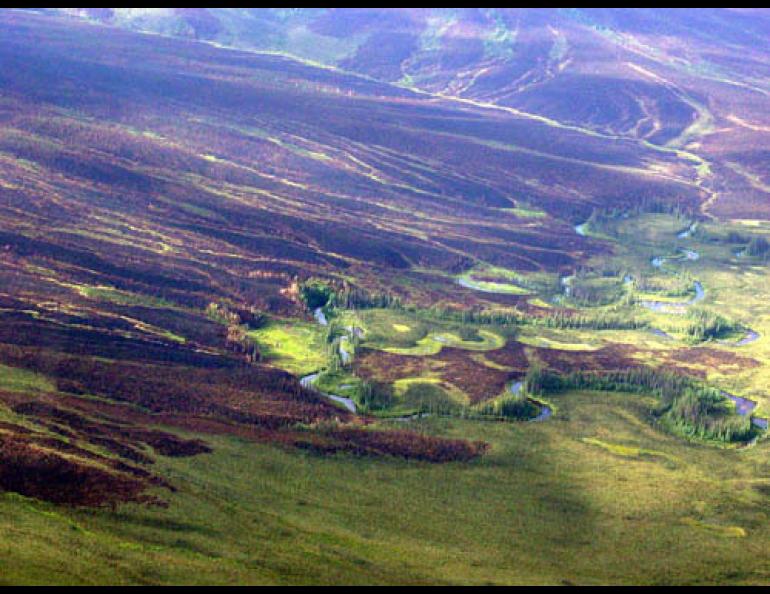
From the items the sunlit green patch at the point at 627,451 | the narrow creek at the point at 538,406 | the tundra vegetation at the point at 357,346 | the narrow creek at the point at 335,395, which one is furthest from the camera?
the narrow creek at the point at 335,395

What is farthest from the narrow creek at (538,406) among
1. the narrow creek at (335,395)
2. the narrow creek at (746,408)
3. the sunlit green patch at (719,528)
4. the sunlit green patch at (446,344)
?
the sunlit green patch at (719,528)

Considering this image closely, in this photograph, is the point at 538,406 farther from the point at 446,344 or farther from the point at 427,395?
the point at 446,344

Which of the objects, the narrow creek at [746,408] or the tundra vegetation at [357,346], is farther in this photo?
the narrow creek at [746,408]

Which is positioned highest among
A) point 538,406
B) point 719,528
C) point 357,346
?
point 357,346

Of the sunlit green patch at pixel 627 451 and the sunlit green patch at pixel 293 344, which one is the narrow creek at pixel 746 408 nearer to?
the sunlit green patch at pixel 627 451

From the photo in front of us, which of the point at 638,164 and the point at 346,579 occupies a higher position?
the point at 638,164

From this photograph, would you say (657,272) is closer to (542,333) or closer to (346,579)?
(542,333)

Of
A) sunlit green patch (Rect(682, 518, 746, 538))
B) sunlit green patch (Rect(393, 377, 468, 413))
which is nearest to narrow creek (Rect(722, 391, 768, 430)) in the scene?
sunlit green patch (Rect(393, 377, 468, 413))

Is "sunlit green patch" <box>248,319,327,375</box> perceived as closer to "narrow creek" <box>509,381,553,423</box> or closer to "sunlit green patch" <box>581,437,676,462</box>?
"narrow creek" <box>509,381,553,423</box>

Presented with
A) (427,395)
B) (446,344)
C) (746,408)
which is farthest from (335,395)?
(746,408)

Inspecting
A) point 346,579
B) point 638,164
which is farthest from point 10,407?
point 638,164

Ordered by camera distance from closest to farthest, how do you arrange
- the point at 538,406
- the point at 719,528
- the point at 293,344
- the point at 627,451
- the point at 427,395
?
the point at 719,528 < the point at 627,451 < the point at 538,406 < the point at 427,395 < the point at 293,344
